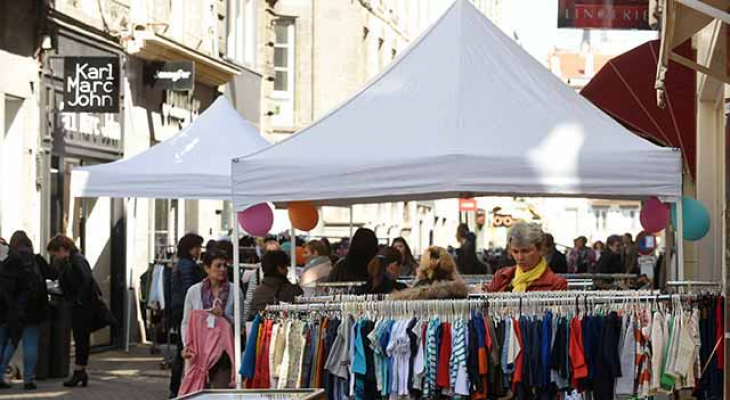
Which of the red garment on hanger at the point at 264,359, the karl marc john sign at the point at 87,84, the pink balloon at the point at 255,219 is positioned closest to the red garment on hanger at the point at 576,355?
the red garment on hanger at the point at 264,359

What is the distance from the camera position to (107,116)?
2411 centimetres

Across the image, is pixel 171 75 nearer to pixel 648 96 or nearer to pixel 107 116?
pixel 107 116

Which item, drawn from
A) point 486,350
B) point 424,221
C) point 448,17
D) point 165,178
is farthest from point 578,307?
point 424,221

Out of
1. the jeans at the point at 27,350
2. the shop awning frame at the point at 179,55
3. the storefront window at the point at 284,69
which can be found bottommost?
the jeans at the point at 27,350

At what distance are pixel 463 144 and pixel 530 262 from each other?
1125 mm

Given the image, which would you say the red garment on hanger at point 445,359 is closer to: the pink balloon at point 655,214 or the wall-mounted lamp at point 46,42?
the pink balloon at point 655,214

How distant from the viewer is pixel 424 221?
2133 inches

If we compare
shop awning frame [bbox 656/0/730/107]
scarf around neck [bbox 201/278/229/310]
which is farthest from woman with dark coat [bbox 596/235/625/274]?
scarf around neck [bbox 201/278/229/310]

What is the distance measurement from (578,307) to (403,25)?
4498 cm

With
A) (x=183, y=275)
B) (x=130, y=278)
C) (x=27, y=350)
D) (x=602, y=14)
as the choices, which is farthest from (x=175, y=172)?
(x=130, y=278)

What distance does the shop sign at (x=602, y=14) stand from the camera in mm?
20250

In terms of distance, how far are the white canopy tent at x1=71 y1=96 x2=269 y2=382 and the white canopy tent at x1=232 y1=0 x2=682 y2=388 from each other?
5.33 m

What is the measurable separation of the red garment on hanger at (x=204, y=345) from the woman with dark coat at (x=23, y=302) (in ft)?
18.0

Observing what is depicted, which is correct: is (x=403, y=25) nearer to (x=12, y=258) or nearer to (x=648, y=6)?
(x=648, y=6)
